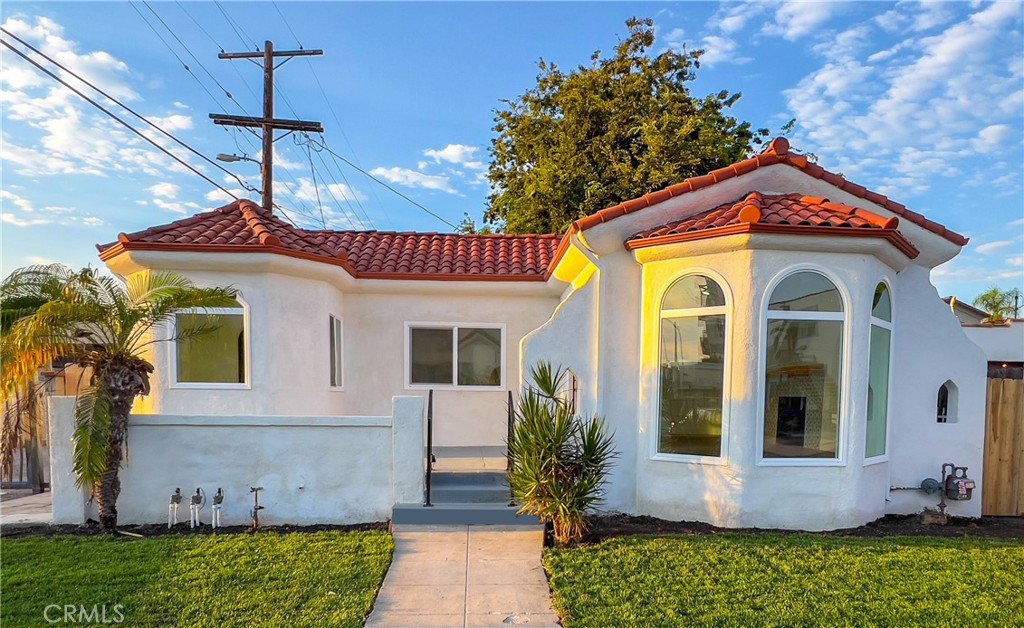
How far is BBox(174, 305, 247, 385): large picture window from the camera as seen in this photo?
7.84 metres

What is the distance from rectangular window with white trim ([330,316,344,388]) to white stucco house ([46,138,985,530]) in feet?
0.81

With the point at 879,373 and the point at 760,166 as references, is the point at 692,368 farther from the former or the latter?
the point at 760,166

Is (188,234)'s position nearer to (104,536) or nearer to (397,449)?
(104,536)

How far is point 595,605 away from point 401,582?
204 centimetres

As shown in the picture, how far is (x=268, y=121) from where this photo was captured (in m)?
14.0

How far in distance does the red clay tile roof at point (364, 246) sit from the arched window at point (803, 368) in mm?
4455

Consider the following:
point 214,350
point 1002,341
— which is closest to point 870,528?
point 214,350

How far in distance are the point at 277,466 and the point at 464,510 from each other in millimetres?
2635

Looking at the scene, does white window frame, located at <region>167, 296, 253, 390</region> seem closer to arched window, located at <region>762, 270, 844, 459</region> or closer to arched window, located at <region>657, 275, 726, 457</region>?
arched window, located at <region>657, 275, 726, 457</region>

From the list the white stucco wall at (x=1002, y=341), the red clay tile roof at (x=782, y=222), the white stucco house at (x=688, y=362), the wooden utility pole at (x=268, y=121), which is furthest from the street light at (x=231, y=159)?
the white stucco wall at (x=1002, y=341)

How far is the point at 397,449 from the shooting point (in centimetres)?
671

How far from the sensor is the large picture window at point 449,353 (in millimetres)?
10188

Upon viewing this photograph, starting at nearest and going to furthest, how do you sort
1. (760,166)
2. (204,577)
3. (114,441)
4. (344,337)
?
(204,577) < (114,441) < (760,166) < (344,337)

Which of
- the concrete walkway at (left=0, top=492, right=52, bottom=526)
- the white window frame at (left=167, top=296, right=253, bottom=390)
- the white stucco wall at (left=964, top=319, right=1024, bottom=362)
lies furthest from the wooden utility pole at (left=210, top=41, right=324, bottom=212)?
the white stucco wall at (left=964, top=319, right=1024, bottom=362)
